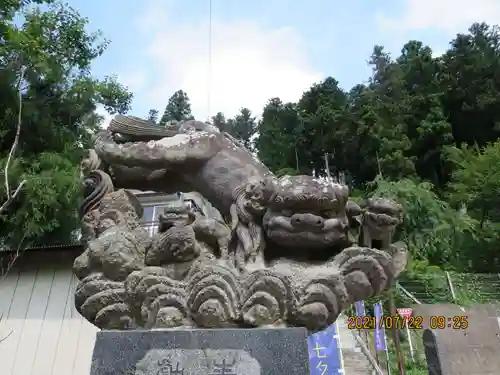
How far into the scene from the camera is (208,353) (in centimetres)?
231

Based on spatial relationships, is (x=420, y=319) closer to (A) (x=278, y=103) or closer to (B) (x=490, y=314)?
(B) (x=490, y=314)

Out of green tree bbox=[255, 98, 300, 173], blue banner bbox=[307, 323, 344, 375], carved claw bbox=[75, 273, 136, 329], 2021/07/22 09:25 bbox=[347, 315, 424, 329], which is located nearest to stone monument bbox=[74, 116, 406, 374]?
carved claw bbox=[75, 273, 136, 329]

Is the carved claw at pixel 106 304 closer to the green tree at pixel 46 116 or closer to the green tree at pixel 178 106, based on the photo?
the green tree at pixel 46 116

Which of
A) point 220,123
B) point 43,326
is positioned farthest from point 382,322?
point 220,123

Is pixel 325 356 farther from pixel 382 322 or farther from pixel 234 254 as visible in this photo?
pixel 234 254

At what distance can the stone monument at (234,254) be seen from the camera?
241 cm

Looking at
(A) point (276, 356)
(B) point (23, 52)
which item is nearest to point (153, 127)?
(A) point (276, 356)

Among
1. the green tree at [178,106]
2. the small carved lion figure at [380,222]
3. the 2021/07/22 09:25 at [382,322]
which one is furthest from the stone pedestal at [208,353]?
the green tree at [178,106]

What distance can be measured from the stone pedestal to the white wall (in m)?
4.84

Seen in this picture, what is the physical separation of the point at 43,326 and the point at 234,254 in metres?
5.41

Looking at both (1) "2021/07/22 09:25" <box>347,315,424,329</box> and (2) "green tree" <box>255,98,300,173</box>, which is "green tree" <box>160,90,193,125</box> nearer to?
(2) "green tree" <box>255,98,300,173</box>

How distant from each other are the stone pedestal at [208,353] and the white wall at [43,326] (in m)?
4.84

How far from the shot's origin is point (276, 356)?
7.49 ft

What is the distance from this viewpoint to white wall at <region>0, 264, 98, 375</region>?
681 cm
